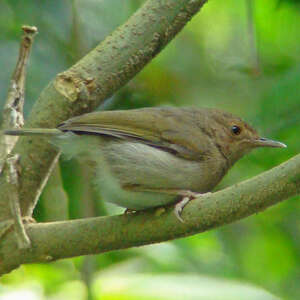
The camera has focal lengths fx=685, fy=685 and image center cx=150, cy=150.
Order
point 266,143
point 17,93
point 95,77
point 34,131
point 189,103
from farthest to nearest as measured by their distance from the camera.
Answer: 1. point 189,103
2. point 266,143
3. point 17,93
4. point 95,77
5. point 34,131

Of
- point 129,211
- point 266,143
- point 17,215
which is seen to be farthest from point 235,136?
point 17,215

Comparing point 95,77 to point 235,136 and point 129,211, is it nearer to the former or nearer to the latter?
point 129,211

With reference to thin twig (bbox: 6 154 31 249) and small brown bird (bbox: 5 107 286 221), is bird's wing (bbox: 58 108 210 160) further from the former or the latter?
thin twig (bbox: 6 154 31 249)

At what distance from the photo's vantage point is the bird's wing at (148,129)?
4020 millimetres

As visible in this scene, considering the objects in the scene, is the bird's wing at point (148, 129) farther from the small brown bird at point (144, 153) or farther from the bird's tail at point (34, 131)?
the bird's tail at point (34, 131)

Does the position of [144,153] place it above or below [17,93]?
below

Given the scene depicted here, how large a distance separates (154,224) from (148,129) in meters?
0.99

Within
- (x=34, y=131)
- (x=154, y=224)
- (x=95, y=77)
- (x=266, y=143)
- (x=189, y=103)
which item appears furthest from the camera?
(x=189, y=103)

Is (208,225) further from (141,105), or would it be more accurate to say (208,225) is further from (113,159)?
(141,105)

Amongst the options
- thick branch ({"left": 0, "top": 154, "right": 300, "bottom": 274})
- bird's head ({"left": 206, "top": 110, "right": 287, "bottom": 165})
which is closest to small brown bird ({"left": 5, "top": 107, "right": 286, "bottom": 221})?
bird's head ({"left": 206, "top": 110, "right": 287, "bottom": 165})

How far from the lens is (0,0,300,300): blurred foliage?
15.2 feet

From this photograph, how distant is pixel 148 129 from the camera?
13.9 feet

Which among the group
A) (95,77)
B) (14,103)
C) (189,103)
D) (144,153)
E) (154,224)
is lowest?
(154,224)

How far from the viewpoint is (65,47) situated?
4.80m
